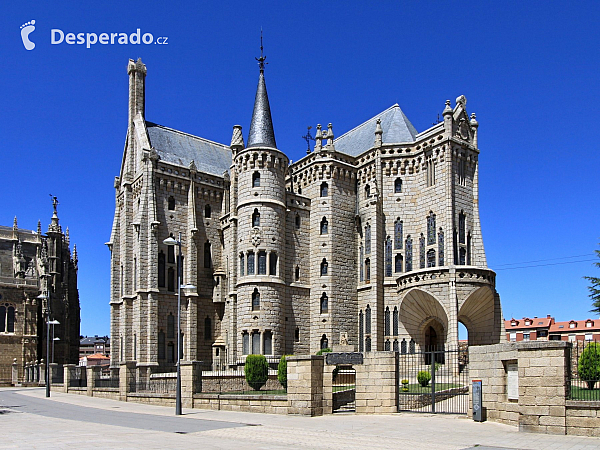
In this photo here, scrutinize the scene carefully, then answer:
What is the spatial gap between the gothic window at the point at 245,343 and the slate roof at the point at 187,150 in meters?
16.1

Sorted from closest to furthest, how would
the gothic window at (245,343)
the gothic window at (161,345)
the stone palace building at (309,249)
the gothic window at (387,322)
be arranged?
the stone palace building at (309,249), the gothic window at (245,343), the gothic window at (387,322), the gothic window at (161,345)

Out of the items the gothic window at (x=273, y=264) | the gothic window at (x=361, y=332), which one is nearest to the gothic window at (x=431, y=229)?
the gothic window at (x=361, y=332)

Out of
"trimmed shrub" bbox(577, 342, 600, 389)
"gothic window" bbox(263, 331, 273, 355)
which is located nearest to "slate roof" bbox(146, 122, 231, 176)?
"gothic window" bbox(263, 331, 273, 355)

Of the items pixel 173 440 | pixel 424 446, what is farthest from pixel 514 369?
pixel 173 440

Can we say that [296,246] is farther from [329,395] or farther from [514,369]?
[514,369]

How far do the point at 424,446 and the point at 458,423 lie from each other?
4.91 metres

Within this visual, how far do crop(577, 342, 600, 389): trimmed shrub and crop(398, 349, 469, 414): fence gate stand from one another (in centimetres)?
438

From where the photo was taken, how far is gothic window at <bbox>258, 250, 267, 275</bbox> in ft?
135

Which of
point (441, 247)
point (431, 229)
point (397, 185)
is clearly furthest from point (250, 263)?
point (441, 247)

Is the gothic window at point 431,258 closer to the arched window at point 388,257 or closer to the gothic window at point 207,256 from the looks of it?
the arched window at point 388,257

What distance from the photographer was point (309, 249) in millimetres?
44531

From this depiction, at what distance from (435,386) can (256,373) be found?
9.59m

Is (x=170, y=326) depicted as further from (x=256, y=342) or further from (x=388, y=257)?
(x=388, y=257)

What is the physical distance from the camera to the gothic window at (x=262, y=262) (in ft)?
135
